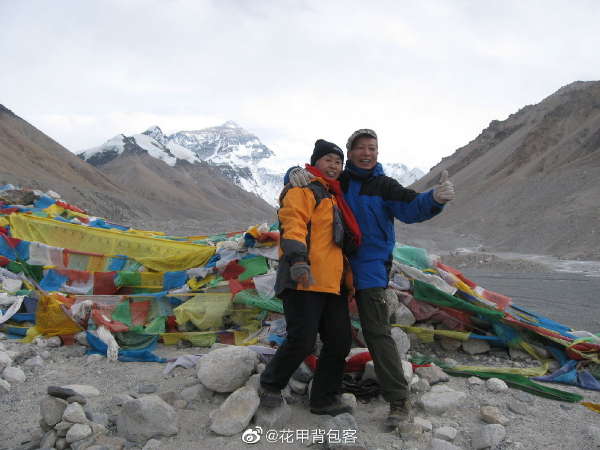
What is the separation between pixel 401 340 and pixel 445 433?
1175 millimetres

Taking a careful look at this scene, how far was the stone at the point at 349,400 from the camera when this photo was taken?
10.1ft

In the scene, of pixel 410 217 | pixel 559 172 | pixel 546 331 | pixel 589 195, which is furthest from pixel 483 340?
pixel 559 172

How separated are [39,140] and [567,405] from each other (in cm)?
6061

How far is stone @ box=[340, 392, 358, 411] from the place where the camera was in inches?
121

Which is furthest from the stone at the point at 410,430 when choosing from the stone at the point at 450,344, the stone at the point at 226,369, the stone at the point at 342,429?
the stone at the point at 450,344

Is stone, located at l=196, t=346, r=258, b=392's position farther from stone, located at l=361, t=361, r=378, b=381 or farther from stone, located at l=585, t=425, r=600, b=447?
stone, located at l=585, t=425, r=600, b=447

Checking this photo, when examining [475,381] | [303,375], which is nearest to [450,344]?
[475,381]

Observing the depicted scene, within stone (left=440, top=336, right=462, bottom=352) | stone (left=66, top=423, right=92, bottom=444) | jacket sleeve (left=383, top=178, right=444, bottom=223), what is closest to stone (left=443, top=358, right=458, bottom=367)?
stone (left=440, top=336, right=462, bottom=352)

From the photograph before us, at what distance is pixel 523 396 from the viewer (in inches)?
132

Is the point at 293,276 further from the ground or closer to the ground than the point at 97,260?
further from the ground

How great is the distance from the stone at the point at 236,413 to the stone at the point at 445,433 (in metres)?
1.03

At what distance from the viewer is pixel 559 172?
93.9 ft

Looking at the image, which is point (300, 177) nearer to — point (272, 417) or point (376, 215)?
point (376, 215)

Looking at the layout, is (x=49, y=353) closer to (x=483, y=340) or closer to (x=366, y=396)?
(x=366, y=396)
